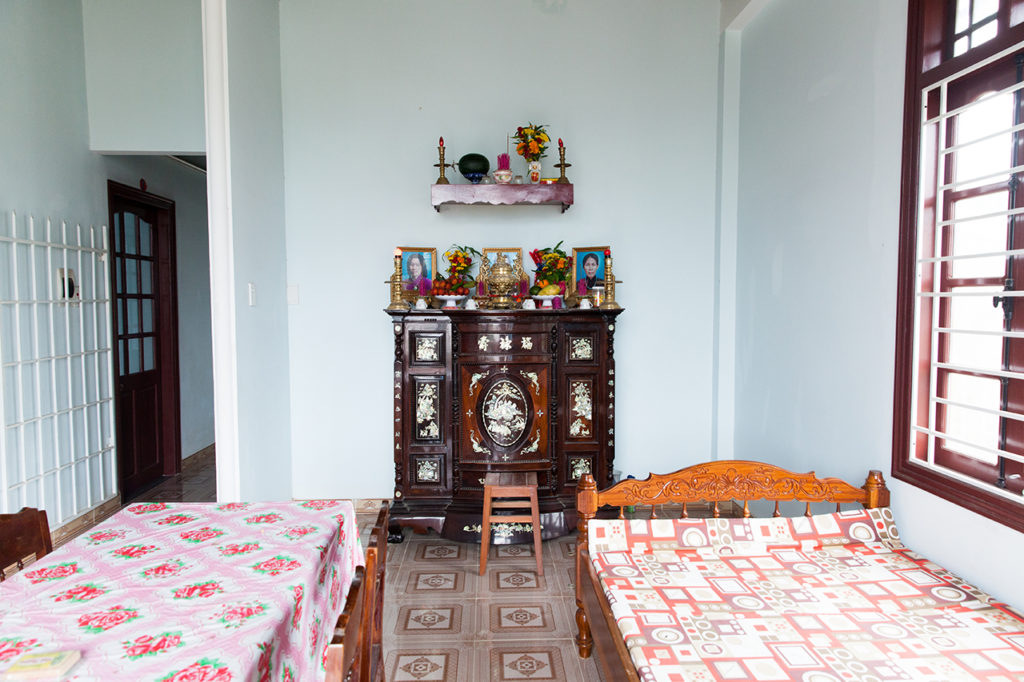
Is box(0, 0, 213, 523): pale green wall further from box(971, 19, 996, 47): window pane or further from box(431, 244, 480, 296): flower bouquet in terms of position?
box(971, 19, 996, 47): window pane

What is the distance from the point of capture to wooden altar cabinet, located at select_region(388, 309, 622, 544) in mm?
3721

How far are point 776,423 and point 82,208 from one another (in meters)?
4.50

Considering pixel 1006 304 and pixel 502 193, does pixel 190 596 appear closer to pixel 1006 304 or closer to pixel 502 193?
pixel 1006 304

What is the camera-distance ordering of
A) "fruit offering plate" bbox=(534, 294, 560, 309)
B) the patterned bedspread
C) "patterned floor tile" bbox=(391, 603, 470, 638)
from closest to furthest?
the patterned bedspread → "patterned floor tile" bbox=(391, 603, 470, 638) → "fruit offering plate" bbox=(534, 294, 560, 309)

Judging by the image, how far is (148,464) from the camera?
4.95 m

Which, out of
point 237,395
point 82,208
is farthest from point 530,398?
point 82,208

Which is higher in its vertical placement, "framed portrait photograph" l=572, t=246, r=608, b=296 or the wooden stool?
"framed portrait photograph" l=572, t=246, r=608, b=296

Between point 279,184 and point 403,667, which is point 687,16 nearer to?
point 279,184

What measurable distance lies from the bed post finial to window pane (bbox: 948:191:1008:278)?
2.69 feet

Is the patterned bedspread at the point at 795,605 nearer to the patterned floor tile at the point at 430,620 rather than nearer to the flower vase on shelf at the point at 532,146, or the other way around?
the patterned floor tile at the point at 430,620

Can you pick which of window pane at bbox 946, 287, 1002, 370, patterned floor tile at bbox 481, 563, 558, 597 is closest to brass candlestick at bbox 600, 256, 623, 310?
patterned floor tile at bbox 481, 563, 558, 597

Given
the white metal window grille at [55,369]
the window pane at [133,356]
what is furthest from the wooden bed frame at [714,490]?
the window pane at [133,356]

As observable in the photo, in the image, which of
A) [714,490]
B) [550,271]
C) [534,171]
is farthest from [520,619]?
[534,171]

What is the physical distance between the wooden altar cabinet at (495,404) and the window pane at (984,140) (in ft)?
6.22
